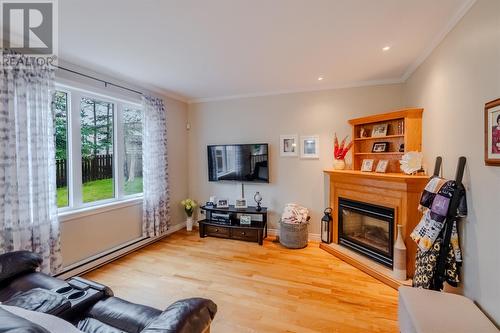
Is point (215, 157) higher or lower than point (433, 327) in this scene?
higher

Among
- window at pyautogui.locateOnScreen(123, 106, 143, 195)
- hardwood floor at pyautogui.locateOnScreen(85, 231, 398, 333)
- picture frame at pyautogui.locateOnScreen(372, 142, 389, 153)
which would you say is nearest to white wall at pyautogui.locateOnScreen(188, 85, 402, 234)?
picture frame at pyautogui.locateOnScreen(372, 142, 389, 153)

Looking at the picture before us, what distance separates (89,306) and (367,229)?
10.2 ft

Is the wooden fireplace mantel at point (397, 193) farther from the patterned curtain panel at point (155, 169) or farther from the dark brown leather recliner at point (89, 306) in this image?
the patterned curtain panel at point (155, 169)

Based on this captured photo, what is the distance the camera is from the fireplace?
9.27ft

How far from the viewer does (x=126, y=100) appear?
3.50 meters

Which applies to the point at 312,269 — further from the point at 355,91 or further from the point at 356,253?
the point at 355,91

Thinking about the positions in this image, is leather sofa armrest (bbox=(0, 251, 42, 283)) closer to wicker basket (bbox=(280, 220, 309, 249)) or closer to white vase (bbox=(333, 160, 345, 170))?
wicker basket (bbox=(280, 220, 309, 249))

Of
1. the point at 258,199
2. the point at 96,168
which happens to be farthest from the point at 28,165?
the point at 258,199

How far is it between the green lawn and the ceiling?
4.97 feet

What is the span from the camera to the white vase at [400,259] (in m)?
2.54

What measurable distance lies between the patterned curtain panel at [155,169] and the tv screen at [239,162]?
2.84 feet

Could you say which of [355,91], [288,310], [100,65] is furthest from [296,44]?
[288,310]

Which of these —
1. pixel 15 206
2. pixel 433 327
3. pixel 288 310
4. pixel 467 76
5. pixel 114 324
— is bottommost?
pixel 288 310

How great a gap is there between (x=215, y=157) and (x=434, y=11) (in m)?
3.45
